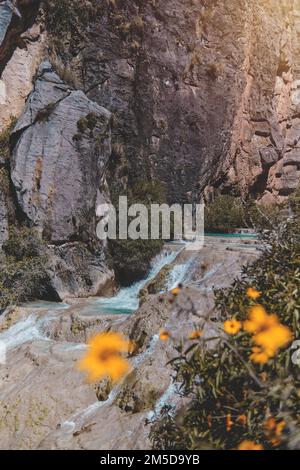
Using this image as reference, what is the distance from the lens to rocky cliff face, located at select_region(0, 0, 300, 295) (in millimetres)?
15234

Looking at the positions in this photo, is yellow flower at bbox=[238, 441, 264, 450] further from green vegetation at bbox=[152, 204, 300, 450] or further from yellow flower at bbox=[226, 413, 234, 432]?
yellow flower at bbox=[226, 413, 234, 432]

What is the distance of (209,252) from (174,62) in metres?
10.9

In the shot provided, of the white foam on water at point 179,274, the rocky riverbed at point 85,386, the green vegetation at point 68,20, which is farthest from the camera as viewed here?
the green vegetation at point 68,20

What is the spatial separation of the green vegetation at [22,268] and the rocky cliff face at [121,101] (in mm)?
523

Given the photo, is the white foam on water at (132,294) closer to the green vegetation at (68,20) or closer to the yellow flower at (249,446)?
the yellow flower at (249,446)

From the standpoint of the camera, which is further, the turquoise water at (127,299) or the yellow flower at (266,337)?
the turquoise water at (127,299)

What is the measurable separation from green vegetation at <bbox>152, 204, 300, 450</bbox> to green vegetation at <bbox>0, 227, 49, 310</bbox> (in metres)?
8.99

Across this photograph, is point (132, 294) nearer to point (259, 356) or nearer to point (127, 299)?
point (127, 299)

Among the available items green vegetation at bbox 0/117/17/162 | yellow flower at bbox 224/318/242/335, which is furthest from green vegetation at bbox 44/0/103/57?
yellow flower at bbox 224/318/242/335

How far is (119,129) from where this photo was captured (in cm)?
1906

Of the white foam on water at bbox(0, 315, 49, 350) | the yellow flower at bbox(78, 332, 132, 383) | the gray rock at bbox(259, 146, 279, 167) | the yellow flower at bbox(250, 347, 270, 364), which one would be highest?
the gray rock at bbox(259, 146, 279, 167)

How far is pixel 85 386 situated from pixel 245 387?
394 centimetres

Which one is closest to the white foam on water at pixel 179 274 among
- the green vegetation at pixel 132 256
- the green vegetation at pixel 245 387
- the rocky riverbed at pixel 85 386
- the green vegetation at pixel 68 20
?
the green vegetation at pixel 132 256

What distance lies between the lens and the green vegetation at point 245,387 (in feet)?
12.0
